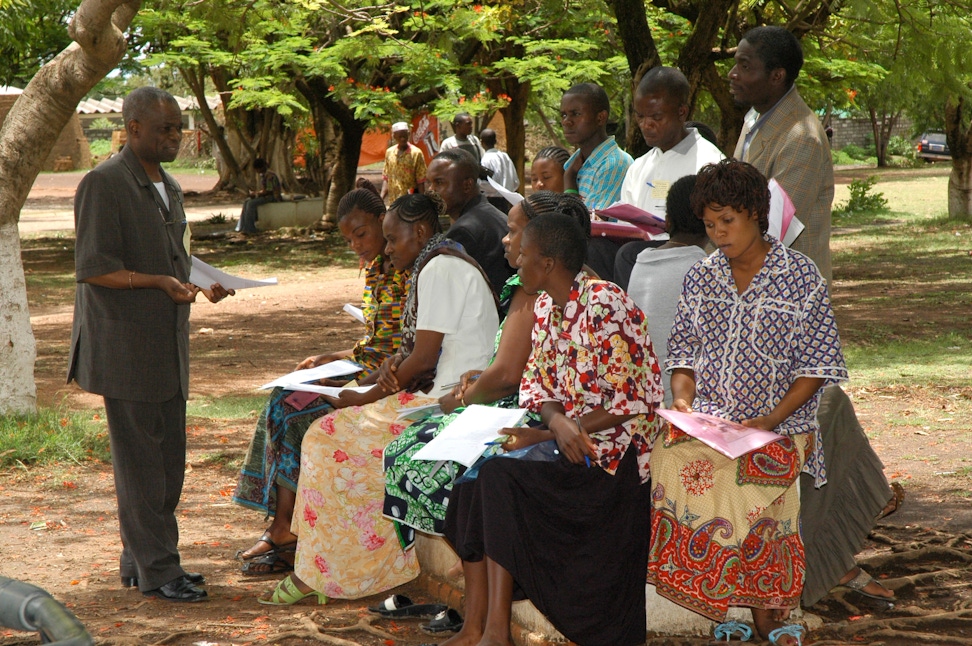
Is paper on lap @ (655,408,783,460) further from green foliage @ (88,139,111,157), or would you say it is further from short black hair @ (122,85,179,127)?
green foliage @ (88,139,111,157)

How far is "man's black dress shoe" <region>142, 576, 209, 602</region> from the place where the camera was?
177 inches

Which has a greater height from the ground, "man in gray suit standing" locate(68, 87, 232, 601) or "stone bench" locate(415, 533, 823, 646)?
"man in gray suit standing" locate(68, 87, 232, 601)

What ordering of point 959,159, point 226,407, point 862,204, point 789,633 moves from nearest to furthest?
1. point 789,633
2. point 226,407
3. point 959,159
4. point 862,204

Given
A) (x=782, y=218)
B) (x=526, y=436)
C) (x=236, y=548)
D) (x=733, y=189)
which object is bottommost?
(x=236, y=548)

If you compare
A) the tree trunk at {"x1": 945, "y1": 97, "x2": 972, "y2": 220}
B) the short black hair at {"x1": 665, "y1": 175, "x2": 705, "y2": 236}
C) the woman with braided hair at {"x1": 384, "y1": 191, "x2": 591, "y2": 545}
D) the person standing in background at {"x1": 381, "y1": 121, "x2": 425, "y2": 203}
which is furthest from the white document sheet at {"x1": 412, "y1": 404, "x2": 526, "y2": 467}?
the tree trunk at {"x1": 945, "y1": 97, "x2": 972, "y2": 220}

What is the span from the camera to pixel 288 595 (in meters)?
4.47

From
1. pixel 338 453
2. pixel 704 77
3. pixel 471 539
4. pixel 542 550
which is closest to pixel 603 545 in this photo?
pixel 542 550

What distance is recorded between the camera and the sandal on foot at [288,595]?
4.47 meters

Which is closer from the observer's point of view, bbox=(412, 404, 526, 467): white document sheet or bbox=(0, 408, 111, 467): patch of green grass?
bbox=(412, 404, 526, 467): white document sheet

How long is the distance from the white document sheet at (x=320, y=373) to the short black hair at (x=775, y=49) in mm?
2256

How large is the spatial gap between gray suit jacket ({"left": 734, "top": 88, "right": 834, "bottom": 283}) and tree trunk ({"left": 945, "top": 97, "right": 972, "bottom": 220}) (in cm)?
1408

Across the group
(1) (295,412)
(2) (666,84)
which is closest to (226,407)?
(1) (295,412)

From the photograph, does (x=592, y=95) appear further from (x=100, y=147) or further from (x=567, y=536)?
(x=100, y=147)

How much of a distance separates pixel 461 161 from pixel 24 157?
373 cm
